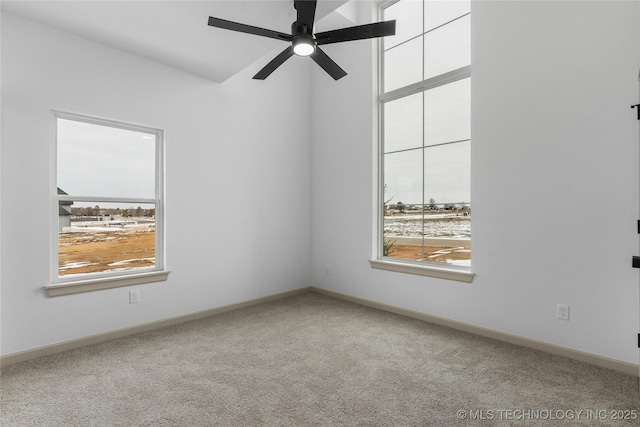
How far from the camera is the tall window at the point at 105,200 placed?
116 inches

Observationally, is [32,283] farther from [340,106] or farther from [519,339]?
[519,339]

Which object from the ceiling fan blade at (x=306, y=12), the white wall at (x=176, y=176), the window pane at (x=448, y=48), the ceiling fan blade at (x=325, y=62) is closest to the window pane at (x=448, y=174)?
the window pane at (x=448, y=48)

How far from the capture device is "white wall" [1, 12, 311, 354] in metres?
2.66

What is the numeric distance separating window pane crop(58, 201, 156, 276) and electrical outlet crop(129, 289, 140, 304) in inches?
9.9

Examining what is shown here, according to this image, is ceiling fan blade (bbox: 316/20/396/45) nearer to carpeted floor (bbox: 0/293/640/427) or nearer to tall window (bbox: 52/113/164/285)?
tall window (bbox: 52/113/164/285)

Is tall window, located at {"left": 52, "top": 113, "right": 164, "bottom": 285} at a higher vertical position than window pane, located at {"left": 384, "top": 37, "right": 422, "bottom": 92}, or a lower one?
lower

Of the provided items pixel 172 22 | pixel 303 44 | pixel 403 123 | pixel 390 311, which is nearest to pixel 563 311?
pixel 390 311

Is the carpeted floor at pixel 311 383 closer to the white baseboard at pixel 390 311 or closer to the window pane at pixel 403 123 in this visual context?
the white baseboard at pixel 390 311

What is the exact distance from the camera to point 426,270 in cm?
360

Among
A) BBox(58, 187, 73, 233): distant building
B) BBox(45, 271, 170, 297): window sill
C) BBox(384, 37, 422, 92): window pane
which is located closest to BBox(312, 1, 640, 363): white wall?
BBox(384, 37, 422, 92): window pane

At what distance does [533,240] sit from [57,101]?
4.18m

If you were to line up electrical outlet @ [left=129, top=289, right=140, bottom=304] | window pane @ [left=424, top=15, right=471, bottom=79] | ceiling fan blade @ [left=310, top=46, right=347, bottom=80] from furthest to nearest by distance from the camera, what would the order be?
window pane @ [left=424, top=15, right=471, bottom=79] → electrical outlet @ [left=129, top=289, right=140, bottom=304] → ceiling fan blade @ [left=310, top=46, right=347, bottom=80]

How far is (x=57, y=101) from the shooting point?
9.29 ft

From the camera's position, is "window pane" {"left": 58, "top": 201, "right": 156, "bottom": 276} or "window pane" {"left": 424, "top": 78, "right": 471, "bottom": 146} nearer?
"window pane" {"left": 58, "top": 201, "right": 156, "bottom": 276}
